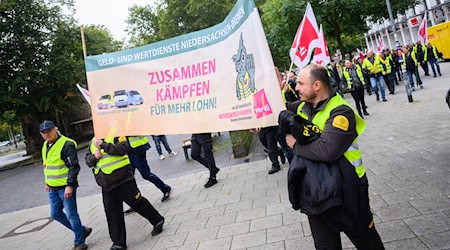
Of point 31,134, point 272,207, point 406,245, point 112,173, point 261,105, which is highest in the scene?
point 31,134

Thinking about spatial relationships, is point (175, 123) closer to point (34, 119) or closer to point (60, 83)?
point (60, 83)

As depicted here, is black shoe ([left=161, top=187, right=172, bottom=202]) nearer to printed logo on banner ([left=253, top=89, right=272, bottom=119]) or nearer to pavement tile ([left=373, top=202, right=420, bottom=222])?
pavement tile ([left=373, top=202, right=420, bottom=222])

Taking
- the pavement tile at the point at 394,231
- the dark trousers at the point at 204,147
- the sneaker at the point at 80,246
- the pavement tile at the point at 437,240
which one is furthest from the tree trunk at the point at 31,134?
the pavement tile at the point at 437,240

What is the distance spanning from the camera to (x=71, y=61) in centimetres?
2617

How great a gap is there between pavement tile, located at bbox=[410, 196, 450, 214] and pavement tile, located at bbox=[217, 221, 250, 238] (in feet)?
6.53

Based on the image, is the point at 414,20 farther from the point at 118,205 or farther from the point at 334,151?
the point at 334,151

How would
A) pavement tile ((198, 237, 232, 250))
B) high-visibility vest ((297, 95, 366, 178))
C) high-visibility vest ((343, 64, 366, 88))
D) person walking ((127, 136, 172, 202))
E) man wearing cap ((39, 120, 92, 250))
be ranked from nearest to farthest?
high-visibility vest ((297, 95, 366, 178)), pavement tile ((198, 237, 232, 250)), man wearing cap ((39, 120, 92, 250)), person walking ((127, 136, 172, 202)), high-visibility vest ((343, 64, 366, 88))

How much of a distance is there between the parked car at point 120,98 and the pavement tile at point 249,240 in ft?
6.89

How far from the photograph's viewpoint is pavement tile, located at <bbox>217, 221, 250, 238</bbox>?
185 inches

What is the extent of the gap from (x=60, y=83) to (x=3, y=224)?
1919cm

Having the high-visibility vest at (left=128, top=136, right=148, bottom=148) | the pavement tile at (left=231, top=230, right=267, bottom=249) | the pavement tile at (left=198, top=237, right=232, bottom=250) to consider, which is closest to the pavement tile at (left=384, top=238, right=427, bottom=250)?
the pavement tile at (left=231, top=230, right=267, bottom=249)

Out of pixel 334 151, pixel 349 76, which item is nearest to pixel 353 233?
pixel 334 151

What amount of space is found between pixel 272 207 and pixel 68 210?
2866 mm

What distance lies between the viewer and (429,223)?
376cm
